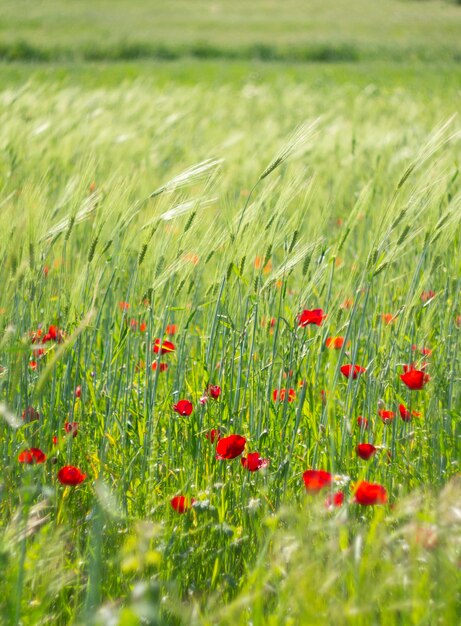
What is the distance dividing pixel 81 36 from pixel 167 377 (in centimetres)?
1948

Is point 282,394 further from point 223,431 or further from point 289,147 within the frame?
point 289,147

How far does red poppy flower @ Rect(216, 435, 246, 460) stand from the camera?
4.00 feet

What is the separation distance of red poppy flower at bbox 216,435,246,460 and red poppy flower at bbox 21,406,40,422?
37cm

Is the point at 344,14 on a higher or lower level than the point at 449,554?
lower

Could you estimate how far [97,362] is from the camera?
1729 millimetres

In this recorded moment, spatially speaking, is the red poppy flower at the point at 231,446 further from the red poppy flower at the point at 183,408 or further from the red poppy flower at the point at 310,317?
the red poppy flower at the point at 310,317

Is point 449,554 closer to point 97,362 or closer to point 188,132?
point 97,362

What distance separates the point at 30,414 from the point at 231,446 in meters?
0.41

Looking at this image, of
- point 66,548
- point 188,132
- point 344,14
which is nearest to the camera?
point 66,548

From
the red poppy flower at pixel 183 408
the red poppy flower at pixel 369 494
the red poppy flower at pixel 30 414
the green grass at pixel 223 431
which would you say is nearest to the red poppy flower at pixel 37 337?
the green grass at pixel 223 431

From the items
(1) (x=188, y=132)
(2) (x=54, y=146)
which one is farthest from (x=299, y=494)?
(1) (x=188, y=132)

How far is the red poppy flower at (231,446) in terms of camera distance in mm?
1218

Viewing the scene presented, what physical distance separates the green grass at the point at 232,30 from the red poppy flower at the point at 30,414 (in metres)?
16.2

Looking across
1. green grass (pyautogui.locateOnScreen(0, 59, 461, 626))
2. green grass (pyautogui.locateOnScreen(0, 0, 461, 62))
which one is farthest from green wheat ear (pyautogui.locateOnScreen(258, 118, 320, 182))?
green grass (pyautogui.locateOnScreen(0, 0, 461, 62))
